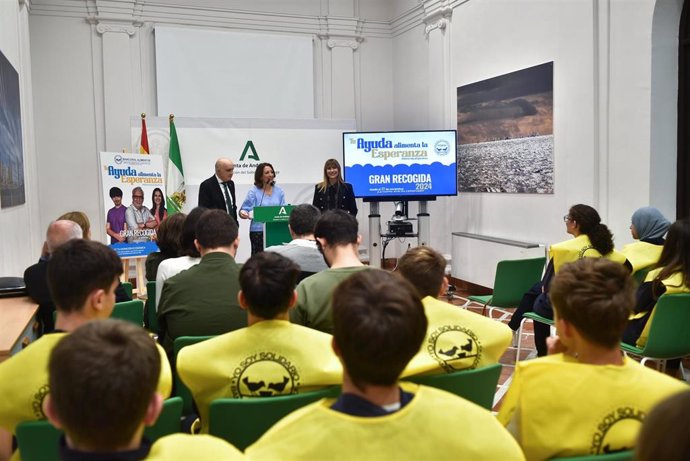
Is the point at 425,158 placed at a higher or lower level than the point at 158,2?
lower

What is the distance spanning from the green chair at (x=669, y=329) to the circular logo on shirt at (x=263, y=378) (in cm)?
218

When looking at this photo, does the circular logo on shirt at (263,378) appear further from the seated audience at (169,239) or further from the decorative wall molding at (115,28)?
the decorative wall molding at (115,28)

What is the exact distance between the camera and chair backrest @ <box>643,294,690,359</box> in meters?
3.15

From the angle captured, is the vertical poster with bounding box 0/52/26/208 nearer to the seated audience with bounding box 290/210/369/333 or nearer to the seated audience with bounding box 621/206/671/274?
the seated audience with bounding box 290/210/369/333

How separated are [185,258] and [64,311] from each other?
150cm

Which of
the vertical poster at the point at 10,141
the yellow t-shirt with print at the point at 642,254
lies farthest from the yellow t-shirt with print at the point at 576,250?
the vertical poster at the point at 10,141

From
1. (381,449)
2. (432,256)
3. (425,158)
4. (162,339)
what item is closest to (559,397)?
(381,449)

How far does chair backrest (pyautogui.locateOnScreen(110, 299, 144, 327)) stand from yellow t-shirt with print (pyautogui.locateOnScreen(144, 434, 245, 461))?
1990mm

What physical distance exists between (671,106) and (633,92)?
1.06 feet

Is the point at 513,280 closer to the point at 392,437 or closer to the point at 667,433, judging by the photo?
the point at 392,437

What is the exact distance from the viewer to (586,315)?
1.59 m

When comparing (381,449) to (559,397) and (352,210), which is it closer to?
(559,397)

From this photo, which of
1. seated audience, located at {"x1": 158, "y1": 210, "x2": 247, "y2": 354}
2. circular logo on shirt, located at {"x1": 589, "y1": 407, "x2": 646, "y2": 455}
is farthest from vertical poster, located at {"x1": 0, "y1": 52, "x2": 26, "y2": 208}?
circular logo on shirt, located at {"x1": 589, "y1": 407, "x2": 646, "y2": 455}

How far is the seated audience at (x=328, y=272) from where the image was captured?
2.51m
